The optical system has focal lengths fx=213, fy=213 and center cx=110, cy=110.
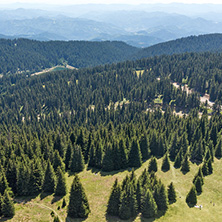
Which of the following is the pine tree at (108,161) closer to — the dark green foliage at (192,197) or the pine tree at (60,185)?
the pine tree at (60,185)

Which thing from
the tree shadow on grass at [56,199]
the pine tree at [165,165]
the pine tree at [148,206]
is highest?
the pine tree at [148,206]

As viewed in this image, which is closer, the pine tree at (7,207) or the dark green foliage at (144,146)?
the pine tree at (7,207)

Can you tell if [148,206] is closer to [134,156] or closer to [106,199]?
[106,199]

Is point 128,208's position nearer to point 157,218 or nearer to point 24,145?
point 157,218

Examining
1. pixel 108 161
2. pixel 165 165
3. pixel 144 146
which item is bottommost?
pixel 165 165

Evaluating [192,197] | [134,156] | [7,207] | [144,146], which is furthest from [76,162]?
[192,197]

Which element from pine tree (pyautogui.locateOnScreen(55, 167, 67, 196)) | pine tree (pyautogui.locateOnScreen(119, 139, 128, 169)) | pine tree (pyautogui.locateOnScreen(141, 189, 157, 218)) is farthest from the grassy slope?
pine tree (pyautogui.locateOnScreen(119, 139, 128, 169))

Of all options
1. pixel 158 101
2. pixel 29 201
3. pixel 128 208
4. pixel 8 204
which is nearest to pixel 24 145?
pixel 29 201

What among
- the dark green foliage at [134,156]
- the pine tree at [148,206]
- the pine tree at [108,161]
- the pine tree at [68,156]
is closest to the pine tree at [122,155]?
the dark green foliage at [134,156]
